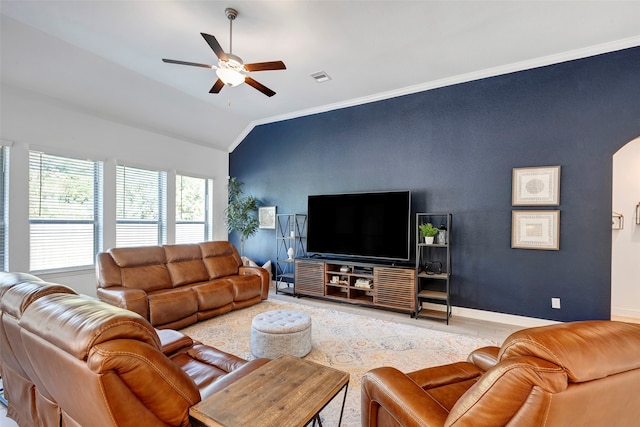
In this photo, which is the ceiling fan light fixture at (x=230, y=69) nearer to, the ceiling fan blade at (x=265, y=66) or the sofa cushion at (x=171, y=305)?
the ceiling fan blade at (x=265, y=66)

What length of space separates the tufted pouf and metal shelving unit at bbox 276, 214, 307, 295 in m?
2.48

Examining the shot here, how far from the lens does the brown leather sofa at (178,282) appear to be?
3.26 metres

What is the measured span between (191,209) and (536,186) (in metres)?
5.82

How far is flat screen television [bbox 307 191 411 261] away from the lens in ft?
14.2

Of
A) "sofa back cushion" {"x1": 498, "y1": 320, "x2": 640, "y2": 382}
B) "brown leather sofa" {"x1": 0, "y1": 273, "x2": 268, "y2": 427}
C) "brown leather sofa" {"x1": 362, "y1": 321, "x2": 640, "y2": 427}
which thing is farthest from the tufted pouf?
"sofa back cushion" {"x1": 498, "y1": 320, "x2": 640, "y2": 382}

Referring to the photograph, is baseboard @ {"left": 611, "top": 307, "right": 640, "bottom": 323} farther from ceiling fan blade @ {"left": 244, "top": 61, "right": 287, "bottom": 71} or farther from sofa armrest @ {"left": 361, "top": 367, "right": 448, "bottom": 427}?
ceiling fan blade @ {"left": 244, "top": 61, "right": 287, "bottom": 71}

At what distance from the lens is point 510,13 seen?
2875 mm

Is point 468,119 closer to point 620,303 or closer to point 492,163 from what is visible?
point 492,163

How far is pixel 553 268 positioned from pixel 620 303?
1483 mm

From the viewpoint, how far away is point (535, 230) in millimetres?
3717

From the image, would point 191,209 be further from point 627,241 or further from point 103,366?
point 627,241

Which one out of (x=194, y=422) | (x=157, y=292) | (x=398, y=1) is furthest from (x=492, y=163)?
(x=157, y=292)

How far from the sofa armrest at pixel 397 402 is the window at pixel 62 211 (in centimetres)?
467

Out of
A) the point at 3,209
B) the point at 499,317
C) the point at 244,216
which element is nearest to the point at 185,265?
the point at 244,216
